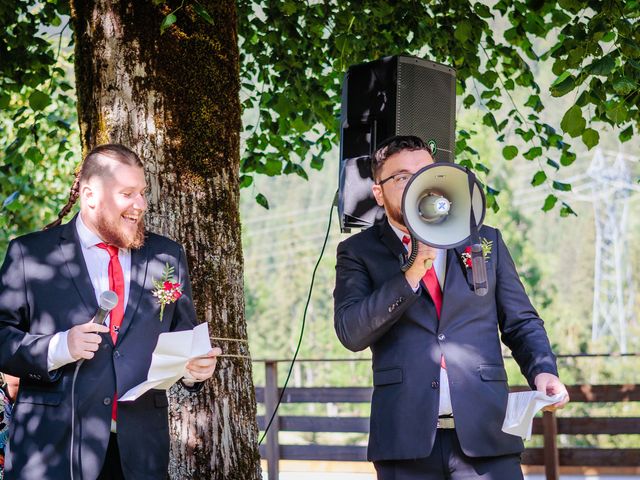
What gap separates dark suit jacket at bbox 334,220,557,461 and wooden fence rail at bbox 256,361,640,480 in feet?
17.1

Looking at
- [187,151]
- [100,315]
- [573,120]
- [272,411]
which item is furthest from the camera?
[272,411]

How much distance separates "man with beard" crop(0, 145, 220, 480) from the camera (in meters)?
2.71

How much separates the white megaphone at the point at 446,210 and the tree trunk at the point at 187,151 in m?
1.33

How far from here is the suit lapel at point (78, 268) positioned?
110 inches

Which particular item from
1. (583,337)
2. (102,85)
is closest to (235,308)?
(102,85)

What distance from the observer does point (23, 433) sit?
2.75 metres

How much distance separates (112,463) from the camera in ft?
9.22

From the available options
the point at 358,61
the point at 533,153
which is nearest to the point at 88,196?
the point at 358,61

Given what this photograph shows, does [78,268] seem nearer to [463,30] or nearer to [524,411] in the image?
[524,411]

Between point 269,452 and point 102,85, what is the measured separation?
611cm

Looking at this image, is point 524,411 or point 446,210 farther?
point 446,210

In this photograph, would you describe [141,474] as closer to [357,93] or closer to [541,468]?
[357,93]

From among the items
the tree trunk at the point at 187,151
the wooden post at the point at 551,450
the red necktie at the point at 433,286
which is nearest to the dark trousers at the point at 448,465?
the red necktie at the point at 433,286

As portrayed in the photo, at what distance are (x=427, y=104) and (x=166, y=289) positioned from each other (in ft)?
6.52
